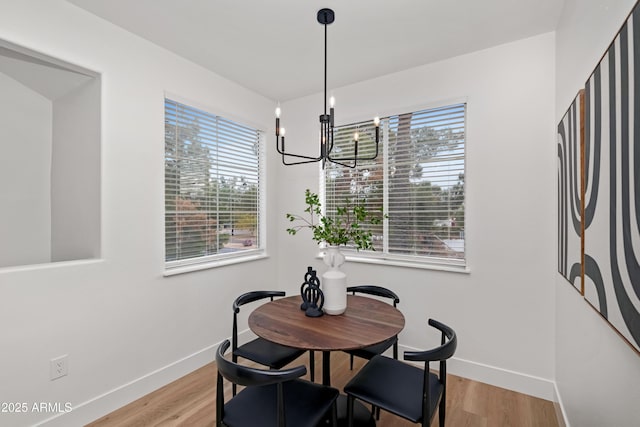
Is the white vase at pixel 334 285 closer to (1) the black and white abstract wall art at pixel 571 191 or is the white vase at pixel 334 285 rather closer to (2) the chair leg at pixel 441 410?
(2) the chair leg at pixel 441 410

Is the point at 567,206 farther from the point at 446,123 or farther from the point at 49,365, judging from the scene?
the point at 49,365

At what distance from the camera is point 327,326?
179cm

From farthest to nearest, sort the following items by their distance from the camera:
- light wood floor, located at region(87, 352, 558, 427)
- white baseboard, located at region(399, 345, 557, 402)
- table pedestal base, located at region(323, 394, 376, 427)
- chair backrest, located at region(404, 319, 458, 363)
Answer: white baseboard, located at region(399, 345, 557, 402)
light wood floor, located at region(87, 352, 558, 427)
table pedestal base, located at region(323, 394, 376, 427)
chair backrest, located at region(404, 319, 458, 363)

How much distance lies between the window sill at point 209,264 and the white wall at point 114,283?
0.19 feet

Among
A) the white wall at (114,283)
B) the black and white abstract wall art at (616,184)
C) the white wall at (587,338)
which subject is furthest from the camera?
the white wall at (114,283)

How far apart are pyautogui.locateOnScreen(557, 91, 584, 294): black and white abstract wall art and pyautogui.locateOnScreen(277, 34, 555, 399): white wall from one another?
325mm

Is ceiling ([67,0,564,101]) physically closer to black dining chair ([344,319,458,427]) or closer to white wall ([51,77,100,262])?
white wall ([51,77,100,262])

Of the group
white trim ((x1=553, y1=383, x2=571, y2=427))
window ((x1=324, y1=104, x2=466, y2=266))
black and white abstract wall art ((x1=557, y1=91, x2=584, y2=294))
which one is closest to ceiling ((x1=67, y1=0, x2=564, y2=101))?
window ((x1=324, y1=104, x2=466, y2=266))

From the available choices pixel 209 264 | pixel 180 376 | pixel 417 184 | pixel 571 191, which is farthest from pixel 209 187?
pixel 571 191

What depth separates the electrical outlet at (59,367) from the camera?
1.90 metres

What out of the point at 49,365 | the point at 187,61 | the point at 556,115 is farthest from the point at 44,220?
the point at 556,115

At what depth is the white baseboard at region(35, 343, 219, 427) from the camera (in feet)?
6.44

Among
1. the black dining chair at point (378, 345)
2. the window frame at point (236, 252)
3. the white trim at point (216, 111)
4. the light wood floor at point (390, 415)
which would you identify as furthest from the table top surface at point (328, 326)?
the white trim at point (216, 111)

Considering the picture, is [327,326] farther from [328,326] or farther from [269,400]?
[269,400]
